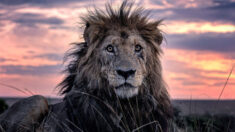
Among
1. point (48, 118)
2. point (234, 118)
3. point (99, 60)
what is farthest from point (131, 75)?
point (234, 118)

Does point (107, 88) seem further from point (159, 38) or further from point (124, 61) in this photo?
point (159, 38)

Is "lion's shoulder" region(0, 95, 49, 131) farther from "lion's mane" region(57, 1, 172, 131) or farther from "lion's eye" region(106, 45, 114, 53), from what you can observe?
"lion's eye" region(106, 45, 114, 53)

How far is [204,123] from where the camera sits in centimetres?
661

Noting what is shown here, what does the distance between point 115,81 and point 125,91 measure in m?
0.18

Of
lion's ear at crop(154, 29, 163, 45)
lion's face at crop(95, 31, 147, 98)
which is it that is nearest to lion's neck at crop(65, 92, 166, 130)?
lion's face at crop(95, 31, 147, 98)

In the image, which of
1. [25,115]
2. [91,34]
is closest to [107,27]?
[91,34]

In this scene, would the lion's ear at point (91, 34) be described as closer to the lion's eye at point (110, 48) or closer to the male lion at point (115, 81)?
the male lion at point (115, 81)

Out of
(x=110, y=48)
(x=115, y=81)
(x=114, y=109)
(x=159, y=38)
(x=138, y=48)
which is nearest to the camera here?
(x=115, y=81)

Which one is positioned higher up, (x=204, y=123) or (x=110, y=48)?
(x=110, y=48)

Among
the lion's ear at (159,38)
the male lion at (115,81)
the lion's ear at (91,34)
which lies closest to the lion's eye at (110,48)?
the male lion at (115,81)

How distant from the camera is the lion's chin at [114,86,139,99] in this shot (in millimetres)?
5387

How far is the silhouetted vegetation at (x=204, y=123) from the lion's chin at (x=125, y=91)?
40.9 inches

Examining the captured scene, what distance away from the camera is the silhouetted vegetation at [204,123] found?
6137 mm

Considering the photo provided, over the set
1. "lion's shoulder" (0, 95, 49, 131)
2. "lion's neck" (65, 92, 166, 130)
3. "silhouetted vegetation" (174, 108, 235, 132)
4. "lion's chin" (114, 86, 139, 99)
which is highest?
"lion's chin" (114, 86, 139, 99)
